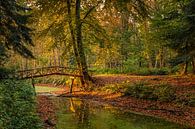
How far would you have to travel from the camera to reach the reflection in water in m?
17.5

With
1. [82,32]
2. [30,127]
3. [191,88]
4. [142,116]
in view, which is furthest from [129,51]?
[30,127]

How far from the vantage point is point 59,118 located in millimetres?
20000

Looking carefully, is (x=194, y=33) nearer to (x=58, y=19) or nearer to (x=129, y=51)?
(x=58, y=19)

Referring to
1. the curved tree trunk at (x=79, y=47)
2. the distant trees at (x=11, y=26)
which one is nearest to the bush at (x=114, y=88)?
the curved tree trunk at (x=79, y=47)

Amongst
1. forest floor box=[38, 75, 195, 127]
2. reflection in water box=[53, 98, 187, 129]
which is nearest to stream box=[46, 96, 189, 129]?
reflection in water box=[53, 98, 187, 129]

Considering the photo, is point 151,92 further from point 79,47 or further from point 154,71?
point 154,71

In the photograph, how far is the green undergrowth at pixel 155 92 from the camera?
2191 centimetres

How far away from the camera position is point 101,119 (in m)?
19.8

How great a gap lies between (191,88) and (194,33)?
13.9 feet

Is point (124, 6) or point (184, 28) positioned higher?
point (124, 6)

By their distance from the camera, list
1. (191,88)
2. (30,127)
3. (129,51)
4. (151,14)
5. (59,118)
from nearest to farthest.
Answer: (30,127), (59,118), (191,88), (151,14), (129,51)

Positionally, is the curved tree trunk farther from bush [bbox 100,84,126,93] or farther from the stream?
the stream

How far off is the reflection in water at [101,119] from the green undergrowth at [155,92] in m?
2.86

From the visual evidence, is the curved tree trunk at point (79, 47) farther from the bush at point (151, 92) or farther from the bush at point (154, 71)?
the bush at point (154, 71)
